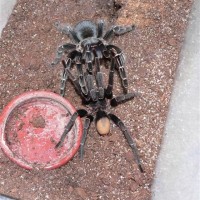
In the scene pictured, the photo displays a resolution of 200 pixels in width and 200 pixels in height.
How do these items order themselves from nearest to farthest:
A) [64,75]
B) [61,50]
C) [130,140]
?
[130,140] → [64,75] → [61,50]

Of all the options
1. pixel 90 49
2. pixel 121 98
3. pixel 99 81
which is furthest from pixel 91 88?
pixel 90 49

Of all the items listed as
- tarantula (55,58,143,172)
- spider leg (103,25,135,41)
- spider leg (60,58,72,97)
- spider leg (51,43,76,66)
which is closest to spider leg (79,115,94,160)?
tarantula (55,58,143,172)

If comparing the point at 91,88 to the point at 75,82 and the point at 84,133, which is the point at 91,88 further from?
the point at 84,133

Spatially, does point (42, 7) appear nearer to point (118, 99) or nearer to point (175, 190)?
point (118, 99)

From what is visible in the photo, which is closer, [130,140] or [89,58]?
[130,140]

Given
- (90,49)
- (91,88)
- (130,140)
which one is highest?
(90,49)

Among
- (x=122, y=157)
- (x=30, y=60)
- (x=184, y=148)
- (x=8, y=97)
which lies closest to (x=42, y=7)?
(x=30, y=60)

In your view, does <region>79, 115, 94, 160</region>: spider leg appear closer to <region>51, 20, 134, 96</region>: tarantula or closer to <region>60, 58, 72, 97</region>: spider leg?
<region>51, 20, 134, 96</region>: tarantula

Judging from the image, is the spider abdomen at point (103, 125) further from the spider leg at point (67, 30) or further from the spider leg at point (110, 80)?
the spider leg at point (67, 30)
